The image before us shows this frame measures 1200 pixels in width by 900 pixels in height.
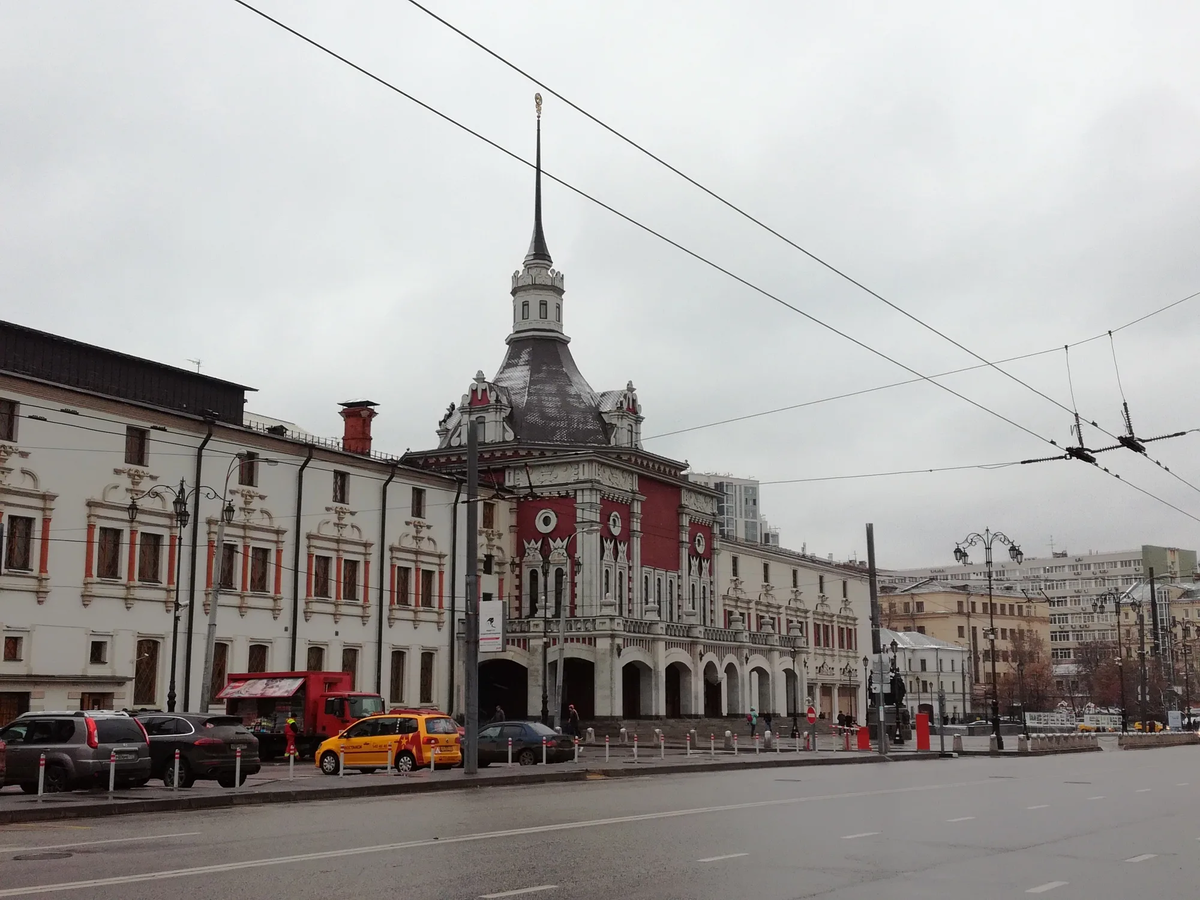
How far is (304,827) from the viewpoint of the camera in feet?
54.0

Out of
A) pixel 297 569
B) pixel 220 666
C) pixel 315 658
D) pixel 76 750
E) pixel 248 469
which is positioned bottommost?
pixel 76 750

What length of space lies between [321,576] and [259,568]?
10.7 feet

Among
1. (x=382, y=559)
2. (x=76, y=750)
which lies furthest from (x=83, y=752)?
(x=382, y=559)

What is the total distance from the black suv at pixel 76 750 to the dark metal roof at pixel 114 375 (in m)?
17.8

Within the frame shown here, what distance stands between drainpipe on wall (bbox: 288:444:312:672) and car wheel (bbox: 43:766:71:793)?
24.1 meters

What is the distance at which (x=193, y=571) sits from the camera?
42.1m

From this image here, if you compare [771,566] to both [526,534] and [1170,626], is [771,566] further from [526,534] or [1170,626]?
[1170,626]

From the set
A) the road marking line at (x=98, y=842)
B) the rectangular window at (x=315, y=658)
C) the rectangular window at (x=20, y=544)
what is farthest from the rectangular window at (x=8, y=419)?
the road marking line at (x=98, y=842)

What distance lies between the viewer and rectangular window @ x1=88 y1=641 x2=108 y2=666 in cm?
3916

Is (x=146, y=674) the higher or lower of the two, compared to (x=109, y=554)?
lower

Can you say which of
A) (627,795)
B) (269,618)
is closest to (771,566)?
(269,618)

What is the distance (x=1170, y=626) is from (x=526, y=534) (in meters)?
108

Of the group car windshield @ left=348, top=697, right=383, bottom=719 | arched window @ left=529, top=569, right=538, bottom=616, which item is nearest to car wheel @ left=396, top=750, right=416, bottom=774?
car windshield @ left=348, top=697, right=383, bottom=719

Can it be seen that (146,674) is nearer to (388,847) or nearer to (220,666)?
(220,666)
